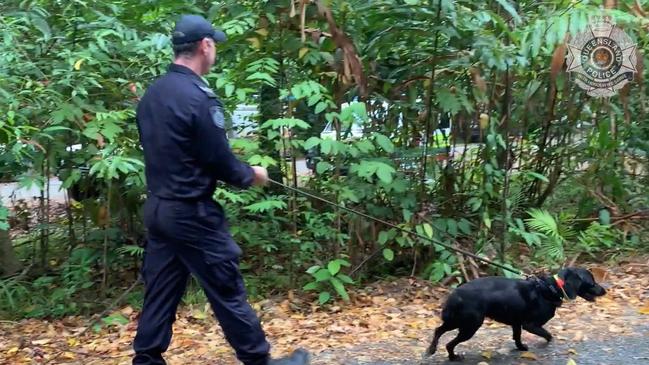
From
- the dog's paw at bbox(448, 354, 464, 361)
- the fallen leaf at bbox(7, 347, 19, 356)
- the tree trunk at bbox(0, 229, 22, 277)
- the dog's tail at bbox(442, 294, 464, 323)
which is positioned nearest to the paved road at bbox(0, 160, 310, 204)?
the tree trunk at bbox(0, 229, 22, 277)

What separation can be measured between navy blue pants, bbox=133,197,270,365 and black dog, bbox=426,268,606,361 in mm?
1460

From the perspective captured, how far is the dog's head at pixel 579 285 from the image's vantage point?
488 cm

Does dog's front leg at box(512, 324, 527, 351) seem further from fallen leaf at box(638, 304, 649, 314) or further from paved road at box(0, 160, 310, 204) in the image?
paved road at box(0, 160, 310, 204)

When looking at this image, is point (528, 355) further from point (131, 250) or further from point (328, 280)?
point (131, 250)

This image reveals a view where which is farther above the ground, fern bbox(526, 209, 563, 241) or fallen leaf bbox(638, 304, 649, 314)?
fern bbox(526, 209, 563, 241)

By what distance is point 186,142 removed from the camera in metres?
3.79

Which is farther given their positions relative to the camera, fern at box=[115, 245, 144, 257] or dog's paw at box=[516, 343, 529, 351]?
fern at box=[115, 245, 144, 257]

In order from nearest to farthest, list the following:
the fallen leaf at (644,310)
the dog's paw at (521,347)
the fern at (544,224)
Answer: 1. the dog's paw at (521,347)
2. the fallen leaf at (644,310)
3. the fern at (544,224)

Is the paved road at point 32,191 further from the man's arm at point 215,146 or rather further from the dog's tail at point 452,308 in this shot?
the man's arm at point 215,146

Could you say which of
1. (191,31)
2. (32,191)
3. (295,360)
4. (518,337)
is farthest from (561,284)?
(32,191)

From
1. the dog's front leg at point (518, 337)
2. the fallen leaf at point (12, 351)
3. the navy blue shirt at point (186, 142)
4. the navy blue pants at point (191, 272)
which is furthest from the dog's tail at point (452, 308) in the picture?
the fallen leaf at point (12, 351)

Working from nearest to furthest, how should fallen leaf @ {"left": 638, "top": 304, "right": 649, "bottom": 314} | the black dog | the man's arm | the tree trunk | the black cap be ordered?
the man's arm < the black cap < the black dog < fallen leaf @ {"left": 638, "top": 304, "right": 649, "bottom": 314} < the tree trunk

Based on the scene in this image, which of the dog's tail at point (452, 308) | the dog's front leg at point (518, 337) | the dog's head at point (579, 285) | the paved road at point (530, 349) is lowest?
the paved road at point (530, 349)

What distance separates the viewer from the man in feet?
12.5
